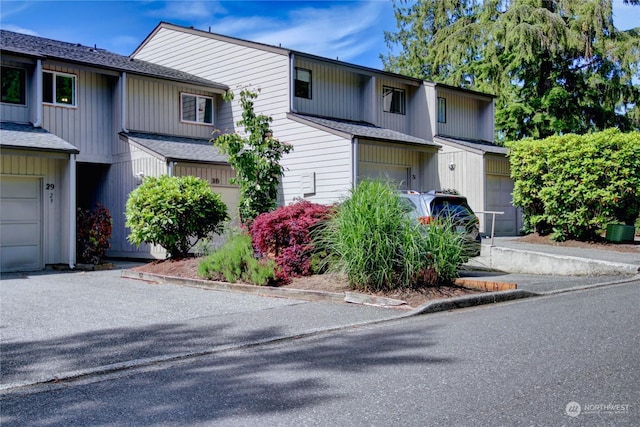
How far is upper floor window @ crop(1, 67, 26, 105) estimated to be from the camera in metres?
16.3

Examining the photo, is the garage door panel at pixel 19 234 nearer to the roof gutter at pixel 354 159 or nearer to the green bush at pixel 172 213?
the green bush at pixel 172 213

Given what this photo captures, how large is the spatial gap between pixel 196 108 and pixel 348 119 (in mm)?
5730

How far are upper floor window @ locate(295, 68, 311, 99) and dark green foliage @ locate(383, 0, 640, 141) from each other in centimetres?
1142

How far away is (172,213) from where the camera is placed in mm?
13125

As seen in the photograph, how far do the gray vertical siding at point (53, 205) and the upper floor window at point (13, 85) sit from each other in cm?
233

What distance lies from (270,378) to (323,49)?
26.8 m

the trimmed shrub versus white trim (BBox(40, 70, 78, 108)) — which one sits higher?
white trim (BBox(40, 70, 78, 108))

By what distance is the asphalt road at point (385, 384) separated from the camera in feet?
13.2

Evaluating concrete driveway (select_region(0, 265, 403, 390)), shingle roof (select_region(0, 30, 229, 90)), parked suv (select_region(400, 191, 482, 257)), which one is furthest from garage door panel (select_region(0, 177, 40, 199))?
parked suv (select_region(400, 191, 482, 257))

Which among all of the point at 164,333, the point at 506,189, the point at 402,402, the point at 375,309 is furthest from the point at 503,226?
the point at 402,402

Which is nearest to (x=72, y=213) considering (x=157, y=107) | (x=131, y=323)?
(x=157, y=107)

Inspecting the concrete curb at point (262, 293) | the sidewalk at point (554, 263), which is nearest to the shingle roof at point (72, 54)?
the concrete curb at point (262, 293)

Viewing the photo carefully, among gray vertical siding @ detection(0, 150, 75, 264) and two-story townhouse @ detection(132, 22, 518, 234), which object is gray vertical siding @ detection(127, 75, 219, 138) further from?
gray vertical siding @ detection(0, 150, 75, 264)

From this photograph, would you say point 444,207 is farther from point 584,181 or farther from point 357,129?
point 357,129
